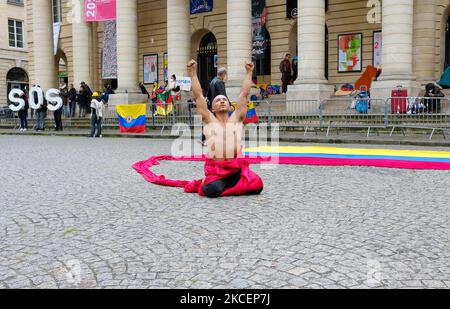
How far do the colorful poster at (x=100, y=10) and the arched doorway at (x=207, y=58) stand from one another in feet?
23.9

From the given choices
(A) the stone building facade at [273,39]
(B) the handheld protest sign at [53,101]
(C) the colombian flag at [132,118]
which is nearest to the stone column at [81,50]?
(A) the stone building facade at [273,39]

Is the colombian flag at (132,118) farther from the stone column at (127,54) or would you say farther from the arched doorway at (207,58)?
the arched doorway at (207,58)

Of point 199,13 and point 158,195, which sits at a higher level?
point 199,13

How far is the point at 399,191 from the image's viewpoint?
23.7 ft

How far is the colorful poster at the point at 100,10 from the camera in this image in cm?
2839

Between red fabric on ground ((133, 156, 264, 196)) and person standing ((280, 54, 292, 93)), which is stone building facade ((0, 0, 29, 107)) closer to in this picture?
person standing ((280, 54, 292, 93))

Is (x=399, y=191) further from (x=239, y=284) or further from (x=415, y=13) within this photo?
(x=415, y=13)

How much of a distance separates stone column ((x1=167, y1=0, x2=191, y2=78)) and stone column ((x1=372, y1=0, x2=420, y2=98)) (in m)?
11.1

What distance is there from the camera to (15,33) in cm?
5197
